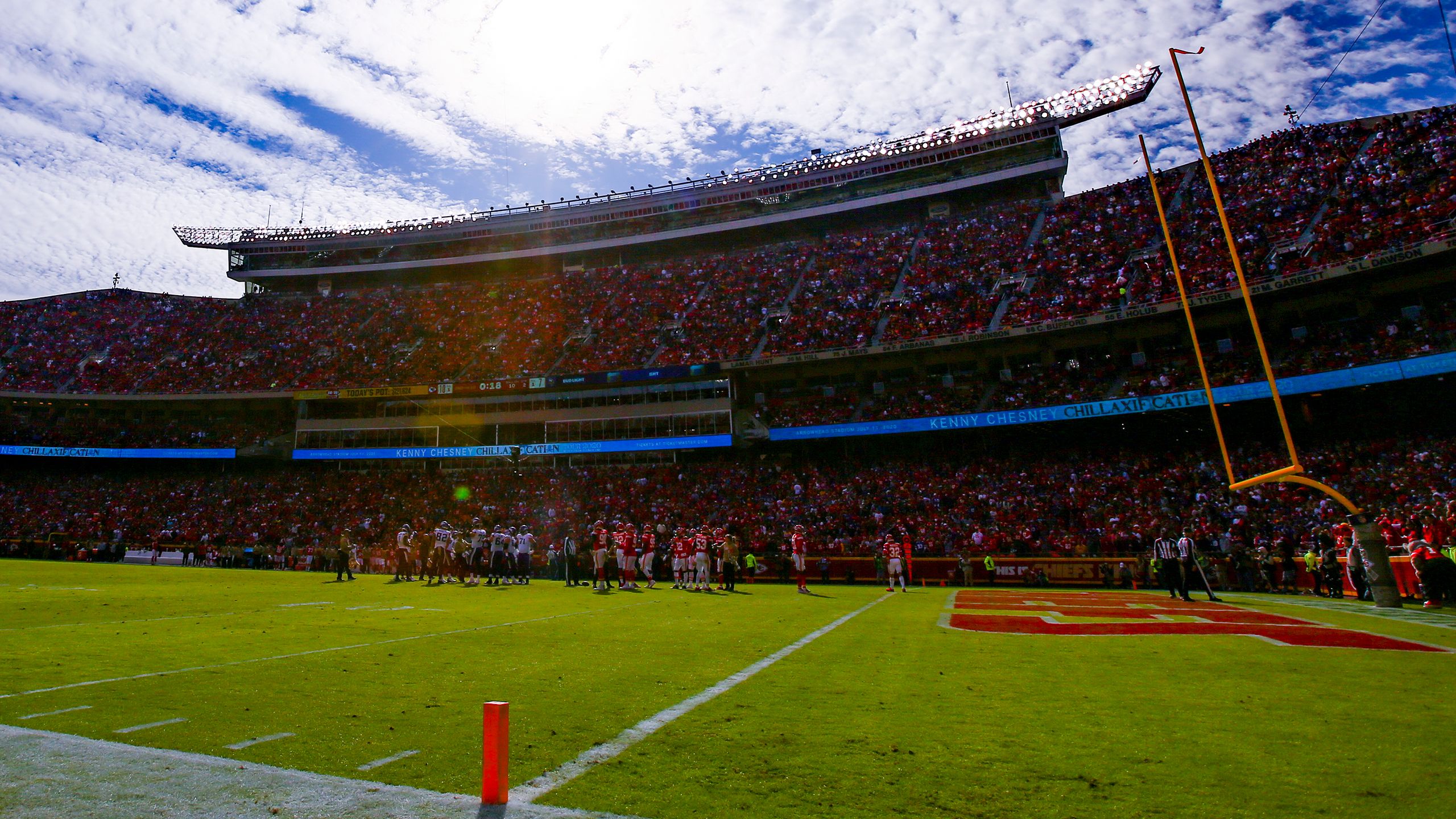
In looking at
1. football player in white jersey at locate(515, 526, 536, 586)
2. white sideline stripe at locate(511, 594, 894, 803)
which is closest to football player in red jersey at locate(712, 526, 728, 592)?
football player in white jersey at locate(515, 526, 536, 586)

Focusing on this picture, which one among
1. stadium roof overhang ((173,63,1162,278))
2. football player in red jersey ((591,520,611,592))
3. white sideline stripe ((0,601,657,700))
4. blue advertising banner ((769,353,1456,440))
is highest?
stadium roof overhang ((173,63,1162,278))

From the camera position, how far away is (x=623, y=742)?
4.44 meters

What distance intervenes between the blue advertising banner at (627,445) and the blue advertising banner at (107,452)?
19547mm

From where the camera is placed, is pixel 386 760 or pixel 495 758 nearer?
pixel 495 758

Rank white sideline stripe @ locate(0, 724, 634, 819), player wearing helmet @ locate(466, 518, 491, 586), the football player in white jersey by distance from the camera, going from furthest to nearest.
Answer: the football player in white jersey
player wearing helmet @ locate(466, 518, 491, 586)
white sideline stripe @ locate(0, 724, 634, 819)

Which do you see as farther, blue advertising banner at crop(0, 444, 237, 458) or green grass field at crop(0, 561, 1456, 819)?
blue advertising banner at crop(0, 444, 237, 458)

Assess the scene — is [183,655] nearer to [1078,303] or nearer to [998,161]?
[1078,303]

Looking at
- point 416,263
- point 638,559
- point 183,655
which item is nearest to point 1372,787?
point 183,655

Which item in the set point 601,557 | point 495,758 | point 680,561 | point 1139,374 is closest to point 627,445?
point 680,561

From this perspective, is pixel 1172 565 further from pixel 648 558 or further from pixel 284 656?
pixel 284 656

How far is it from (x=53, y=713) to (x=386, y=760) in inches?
114

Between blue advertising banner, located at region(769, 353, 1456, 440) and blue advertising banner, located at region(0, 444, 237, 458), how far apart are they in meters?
34.5

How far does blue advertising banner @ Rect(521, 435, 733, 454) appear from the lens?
3850 cm

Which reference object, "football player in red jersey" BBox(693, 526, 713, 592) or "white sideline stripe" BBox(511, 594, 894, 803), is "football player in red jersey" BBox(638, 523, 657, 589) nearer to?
"football player in red jersey" BBox(693, 526, 713, 592)
